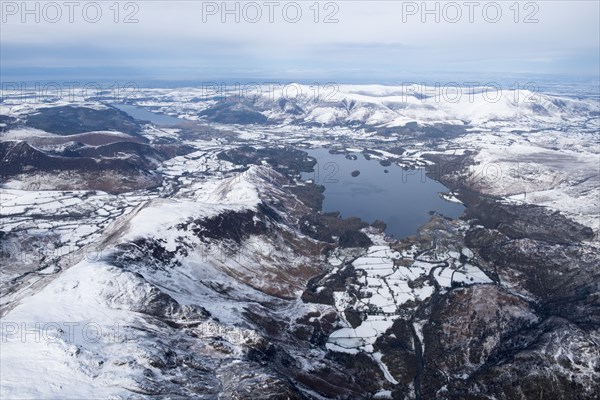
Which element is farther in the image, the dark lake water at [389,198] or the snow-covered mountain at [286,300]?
the dark lake water at [389,198]

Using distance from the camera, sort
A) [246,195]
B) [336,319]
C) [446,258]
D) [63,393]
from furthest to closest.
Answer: [246,195] < [446,258] < [336,319] < [63,393]

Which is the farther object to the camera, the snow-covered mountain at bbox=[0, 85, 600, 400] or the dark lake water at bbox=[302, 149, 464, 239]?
the dark lake water at bbox=[302, 149, 464, 239]

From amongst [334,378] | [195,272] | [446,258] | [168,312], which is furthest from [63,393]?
[446,258]

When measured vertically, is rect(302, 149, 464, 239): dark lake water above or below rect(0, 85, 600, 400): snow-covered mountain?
above

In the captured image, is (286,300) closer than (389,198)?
Yes

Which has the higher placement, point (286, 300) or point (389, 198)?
point (389, 198)

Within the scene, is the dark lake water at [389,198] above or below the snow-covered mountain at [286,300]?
above

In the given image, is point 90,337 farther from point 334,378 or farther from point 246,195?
point 246,195

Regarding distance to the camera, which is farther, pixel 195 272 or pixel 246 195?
pixel 246 195
